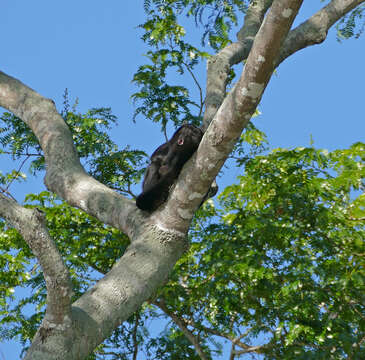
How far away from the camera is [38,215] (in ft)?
8.09

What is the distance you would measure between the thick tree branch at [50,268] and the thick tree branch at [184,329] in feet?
9.45

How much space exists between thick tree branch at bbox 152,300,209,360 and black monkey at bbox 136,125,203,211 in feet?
6.65

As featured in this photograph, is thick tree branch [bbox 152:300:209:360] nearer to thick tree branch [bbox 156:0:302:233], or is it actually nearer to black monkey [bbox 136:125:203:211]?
black monkey [bbox 136:125:203:211]

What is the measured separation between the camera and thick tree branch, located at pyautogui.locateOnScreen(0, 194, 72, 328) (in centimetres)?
246

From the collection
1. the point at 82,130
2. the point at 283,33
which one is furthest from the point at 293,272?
the point at 82,130

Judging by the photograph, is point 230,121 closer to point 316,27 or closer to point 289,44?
point 289,44

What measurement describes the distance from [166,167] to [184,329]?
243 cm

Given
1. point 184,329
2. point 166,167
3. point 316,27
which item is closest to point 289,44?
point 316,27

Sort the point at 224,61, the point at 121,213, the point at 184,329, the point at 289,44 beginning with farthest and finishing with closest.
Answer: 1. the point at 184,329
2. the point at 224,61
3. the point at 289,44
4. the point at 121,213

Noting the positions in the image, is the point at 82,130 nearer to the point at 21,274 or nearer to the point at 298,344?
the point at 21,274

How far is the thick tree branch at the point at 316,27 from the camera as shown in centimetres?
449

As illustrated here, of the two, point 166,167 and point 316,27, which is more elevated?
point 316,27

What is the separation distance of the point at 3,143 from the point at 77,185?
227 cm

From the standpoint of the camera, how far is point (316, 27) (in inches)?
181
